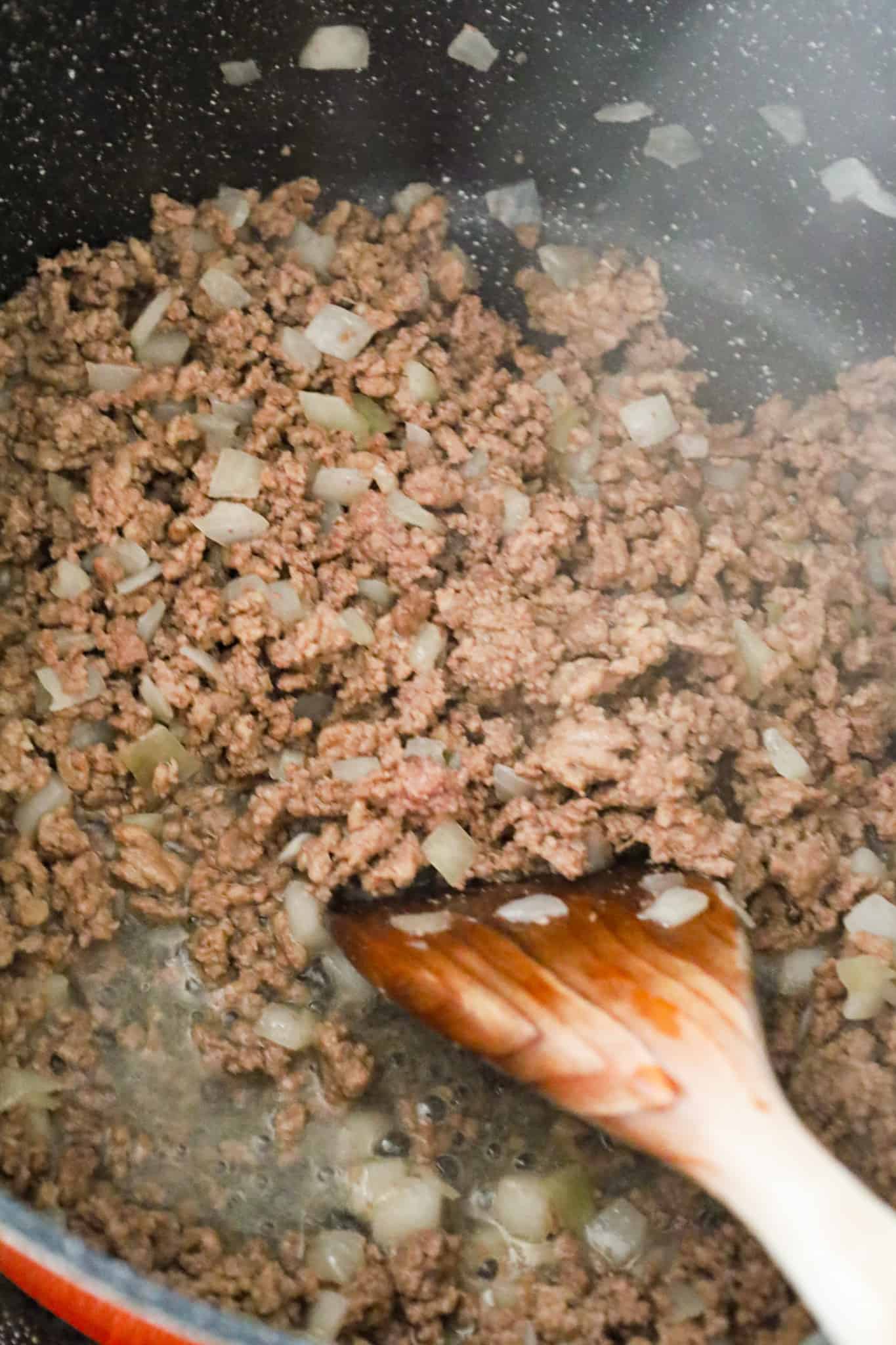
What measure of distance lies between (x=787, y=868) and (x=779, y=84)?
1.32 metres

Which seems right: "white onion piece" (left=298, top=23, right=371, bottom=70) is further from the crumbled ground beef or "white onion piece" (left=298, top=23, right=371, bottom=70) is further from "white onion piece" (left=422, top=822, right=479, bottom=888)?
"white onion piece" (left=422, top=822, right=479, bottom=888)

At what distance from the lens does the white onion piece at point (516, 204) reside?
2430mm

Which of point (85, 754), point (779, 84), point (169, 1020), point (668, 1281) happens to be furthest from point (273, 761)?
point (779, 84)

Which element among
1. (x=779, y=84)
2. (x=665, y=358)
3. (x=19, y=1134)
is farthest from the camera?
(x=665, y=358)

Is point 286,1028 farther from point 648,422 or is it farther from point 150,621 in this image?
point 648,422

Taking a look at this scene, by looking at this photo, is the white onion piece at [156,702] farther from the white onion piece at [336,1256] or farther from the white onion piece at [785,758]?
the white onion piece at [785,758]

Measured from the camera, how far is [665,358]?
7.81 ft

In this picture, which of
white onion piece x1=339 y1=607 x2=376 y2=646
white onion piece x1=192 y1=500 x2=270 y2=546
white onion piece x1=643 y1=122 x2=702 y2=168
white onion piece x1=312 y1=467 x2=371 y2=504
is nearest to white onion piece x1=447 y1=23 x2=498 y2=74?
white onion piece x1=643 y1=122 x2=702 y2=168

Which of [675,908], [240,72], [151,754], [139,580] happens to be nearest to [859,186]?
[240,72]

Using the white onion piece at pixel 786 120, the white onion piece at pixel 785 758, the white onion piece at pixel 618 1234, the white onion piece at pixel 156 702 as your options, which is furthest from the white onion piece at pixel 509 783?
the white onion piece at pixel 786 120

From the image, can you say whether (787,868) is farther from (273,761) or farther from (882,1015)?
(273,761)

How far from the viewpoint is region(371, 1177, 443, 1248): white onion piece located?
182 centimetres

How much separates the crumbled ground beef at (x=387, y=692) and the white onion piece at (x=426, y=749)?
18mm

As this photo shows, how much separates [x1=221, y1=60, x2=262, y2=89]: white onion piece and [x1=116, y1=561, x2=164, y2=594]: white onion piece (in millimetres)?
818
